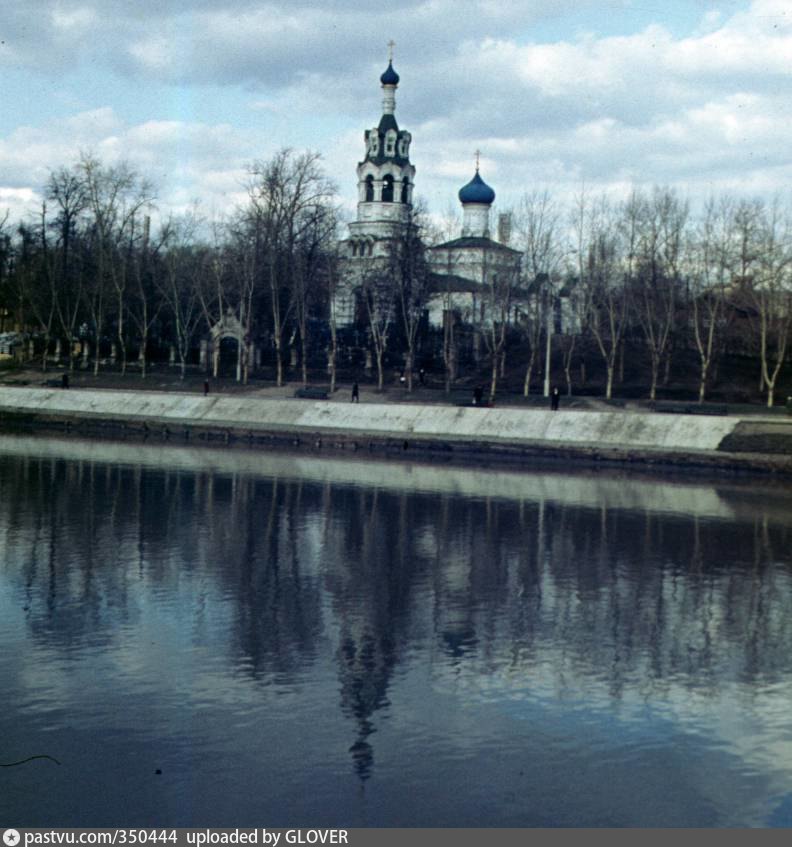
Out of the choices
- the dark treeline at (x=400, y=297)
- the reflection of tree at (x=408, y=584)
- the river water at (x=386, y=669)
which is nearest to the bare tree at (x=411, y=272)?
the dark treeline at (x=400, y=297)

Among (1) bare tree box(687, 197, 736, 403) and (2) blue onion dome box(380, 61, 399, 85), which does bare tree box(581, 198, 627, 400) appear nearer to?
(1) bare tree box(687, 197, 736, 403)

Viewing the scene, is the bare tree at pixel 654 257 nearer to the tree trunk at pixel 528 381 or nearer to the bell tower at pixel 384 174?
the tree trunk at pixel 528 381

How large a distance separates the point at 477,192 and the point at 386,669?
291 feet

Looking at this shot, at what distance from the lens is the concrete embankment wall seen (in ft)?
148

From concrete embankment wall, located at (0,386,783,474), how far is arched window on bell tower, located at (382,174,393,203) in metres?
44.5

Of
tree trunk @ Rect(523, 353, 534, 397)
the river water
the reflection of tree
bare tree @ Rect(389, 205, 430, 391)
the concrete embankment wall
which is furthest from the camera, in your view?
bare tree @ Rect(389, 205, 430, 391)

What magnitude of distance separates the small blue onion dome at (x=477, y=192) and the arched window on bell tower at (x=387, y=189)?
6100 mm

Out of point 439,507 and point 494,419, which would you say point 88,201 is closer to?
point 494,419

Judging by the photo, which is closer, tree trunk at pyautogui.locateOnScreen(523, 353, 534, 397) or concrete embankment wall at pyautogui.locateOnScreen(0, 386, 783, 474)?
concrete embankment wall at pyautogui.locateOnScreen(0, 386, 783, 474)

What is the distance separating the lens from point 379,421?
167 feet

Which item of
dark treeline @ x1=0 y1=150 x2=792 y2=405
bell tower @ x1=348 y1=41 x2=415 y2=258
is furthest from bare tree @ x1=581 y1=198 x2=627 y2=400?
bell tower @ x1=348 y1=41 x2=415 y2=258

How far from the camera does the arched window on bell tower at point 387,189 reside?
97938 millimetres

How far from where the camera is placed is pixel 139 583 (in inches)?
694

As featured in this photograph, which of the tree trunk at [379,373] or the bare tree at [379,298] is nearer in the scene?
the tree trunk at [379,373]
